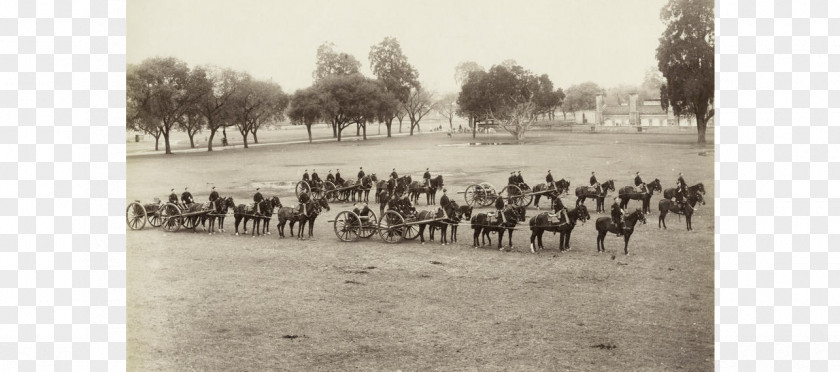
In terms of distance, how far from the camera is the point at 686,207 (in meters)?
8.29

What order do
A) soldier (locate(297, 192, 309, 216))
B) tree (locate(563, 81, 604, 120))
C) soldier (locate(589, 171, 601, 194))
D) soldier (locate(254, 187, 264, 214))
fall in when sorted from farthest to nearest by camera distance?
soldier (locate(297, 192, 309, 216))
soldier (locate(254, 187, 264, 214))
soldier (locate(589, 171, 601, 194))
tree (locate(563, 81, 604, 120))

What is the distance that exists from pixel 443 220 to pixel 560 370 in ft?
15.5

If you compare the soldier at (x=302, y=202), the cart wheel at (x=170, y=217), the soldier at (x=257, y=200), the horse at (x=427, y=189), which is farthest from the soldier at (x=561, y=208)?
the cart wheel at (x=170, y=217)

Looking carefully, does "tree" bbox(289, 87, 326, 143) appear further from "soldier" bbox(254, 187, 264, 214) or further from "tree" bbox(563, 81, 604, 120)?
"tree" bbox(563, 81, 604, 120)

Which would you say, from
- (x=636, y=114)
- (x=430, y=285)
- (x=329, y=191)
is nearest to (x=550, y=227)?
(x=636, y=114)

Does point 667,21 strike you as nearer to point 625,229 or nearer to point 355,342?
point 625,229

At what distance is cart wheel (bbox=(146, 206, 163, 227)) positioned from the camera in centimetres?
945

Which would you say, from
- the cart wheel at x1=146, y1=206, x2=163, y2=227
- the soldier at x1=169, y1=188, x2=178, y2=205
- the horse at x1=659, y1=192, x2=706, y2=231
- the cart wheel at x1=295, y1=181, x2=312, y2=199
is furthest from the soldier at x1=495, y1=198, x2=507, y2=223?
the cart wheel at x1=146, y1=206, x2=163, y2=227

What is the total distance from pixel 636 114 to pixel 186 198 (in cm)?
650

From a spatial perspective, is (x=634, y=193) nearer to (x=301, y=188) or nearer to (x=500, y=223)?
(x=500, y=223)

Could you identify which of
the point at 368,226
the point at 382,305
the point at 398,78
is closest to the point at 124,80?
the point at 398,78

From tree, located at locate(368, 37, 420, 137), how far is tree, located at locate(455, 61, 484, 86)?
0.52m

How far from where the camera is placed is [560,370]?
5160 mm

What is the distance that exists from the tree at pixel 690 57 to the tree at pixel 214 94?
4.97 m
